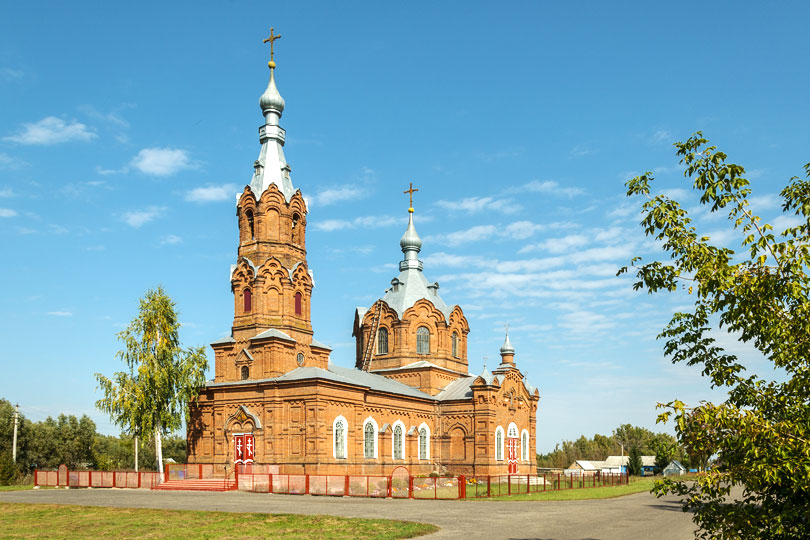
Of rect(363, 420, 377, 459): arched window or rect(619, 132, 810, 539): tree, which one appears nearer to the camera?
rect(619, 132, 810, 539): tree

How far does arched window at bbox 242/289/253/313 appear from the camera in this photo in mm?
45469

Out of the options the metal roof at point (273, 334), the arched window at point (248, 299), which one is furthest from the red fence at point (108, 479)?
the arched window at point (248, 299)

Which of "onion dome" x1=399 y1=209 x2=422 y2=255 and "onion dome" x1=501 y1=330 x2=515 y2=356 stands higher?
"onion dome" x1=399 y1=209 x2=422 y2=255

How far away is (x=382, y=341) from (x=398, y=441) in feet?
34.7

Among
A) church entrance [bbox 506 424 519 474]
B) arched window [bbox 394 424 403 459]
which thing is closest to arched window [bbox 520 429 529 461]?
church entrance [bbox 506 424 519 474]

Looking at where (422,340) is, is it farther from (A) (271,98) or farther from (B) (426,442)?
(A) (271,98)

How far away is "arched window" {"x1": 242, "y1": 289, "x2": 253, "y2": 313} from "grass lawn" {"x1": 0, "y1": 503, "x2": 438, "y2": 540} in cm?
2129

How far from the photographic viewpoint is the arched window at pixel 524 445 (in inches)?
2242

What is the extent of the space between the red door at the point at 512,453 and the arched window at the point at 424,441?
6015 millimetres

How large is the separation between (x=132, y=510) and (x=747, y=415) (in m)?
22.1

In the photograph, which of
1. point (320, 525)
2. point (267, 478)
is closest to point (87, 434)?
point (267, 478)

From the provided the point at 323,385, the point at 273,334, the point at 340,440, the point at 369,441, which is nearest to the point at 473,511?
the point at 323,385

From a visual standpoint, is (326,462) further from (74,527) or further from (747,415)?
(747,415)

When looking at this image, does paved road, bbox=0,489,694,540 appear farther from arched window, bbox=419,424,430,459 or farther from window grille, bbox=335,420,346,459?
arched window, bbox=419,424,430,459
